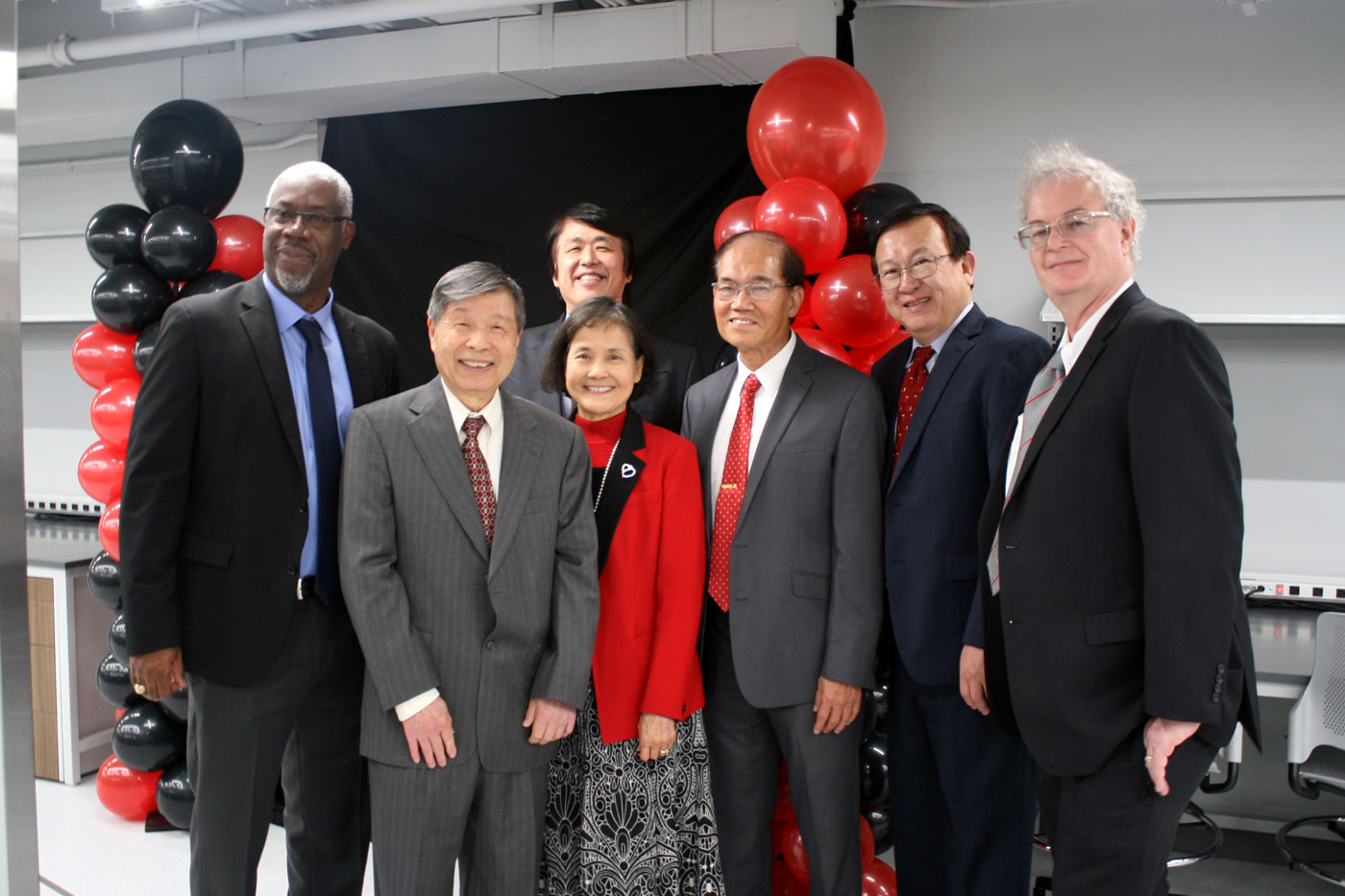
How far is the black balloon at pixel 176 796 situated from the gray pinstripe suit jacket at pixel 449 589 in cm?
177

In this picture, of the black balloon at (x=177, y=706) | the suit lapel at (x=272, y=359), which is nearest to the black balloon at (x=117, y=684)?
the black balloon at (x=177, y=706)

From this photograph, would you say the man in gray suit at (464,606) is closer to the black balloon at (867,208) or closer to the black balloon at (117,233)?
the black balloon at (867,208)

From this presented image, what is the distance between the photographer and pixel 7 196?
107cm

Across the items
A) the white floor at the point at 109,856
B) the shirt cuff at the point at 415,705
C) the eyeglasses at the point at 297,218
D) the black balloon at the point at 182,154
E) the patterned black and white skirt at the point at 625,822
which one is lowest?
the white floor at the point at 109,856

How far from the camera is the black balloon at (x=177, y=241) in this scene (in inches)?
119

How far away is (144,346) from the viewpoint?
307cm

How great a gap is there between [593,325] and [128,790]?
8.97 ft

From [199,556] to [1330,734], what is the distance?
3.26 m

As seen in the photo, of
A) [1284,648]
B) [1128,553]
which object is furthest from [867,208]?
[1284,648]

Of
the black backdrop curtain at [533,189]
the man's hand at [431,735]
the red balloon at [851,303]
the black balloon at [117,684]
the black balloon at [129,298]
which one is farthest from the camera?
the black backdrop curtain at [533,189]

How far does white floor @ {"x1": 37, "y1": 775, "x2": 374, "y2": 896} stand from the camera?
302cm

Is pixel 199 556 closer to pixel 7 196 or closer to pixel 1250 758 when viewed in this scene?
pixel 7 196

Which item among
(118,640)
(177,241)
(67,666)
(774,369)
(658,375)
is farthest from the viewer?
(67,666)

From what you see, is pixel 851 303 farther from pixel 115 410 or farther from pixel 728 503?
pixel 115 410
